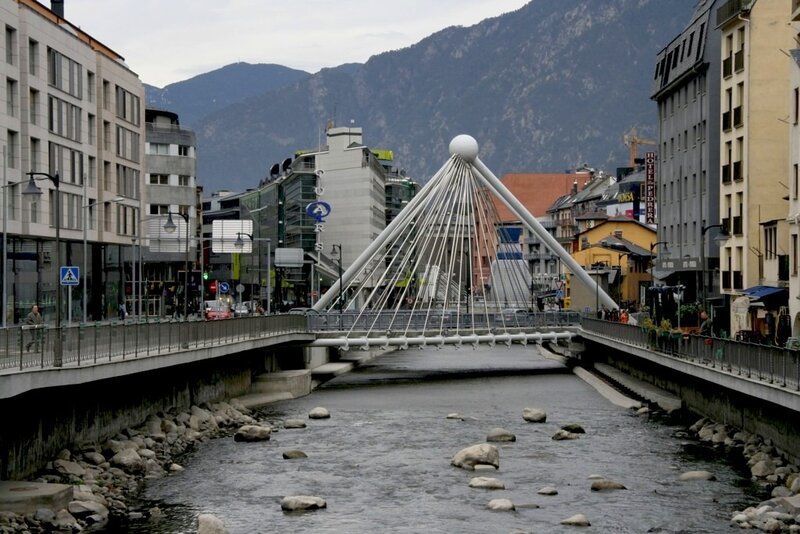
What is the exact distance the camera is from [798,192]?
58.6 meters

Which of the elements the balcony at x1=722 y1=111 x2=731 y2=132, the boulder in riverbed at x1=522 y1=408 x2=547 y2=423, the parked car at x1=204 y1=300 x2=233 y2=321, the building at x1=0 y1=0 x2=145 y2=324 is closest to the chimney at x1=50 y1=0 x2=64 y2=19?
the building at x1=0 y1=0 x2=145 y2=324

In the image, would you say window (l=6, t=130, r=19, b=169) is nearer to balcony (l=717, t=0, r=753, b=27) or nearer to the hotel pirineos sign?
balcony (l=717, t=0, r=753, b=27)

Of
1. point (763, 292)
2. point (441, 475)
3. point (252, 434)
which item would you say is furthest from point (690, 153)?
point (441, 475)

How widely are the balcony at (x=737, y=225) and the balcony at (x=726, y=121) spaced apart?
5211mm

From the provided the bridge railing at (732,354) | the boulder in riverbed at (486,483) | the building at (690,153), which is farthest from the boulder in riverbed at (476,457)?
the building at (690,153)

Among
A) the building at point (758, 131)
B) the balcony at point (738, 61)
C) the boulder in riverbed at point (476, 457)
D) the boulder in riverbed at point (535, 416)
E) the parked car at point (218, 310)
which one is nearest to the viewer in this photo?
the boulder in riverbed at point (476, 457)

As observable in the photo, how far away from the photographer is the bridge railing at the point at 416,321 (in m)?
87.4

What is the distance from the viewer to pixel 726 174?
256 ft

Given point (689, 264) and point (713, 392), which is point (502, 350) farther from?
point (713, 392)

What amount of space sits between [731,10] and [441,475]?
41195 mm

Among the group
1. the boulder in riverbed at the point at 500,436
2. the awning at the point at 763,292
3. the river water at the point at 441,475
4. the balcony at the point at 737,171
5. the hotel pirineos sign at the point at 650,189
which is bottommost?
the river water at the point at 441,475

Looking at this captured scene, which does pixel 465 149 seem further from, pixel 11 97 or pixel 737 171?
pixel 11 97

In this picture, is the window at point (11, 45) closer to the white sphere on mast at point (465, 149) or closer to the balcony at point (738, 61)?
the balcony at point (738, 61)

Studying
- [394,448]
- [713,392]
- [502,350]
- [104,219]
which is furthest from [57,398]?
[502,350]
